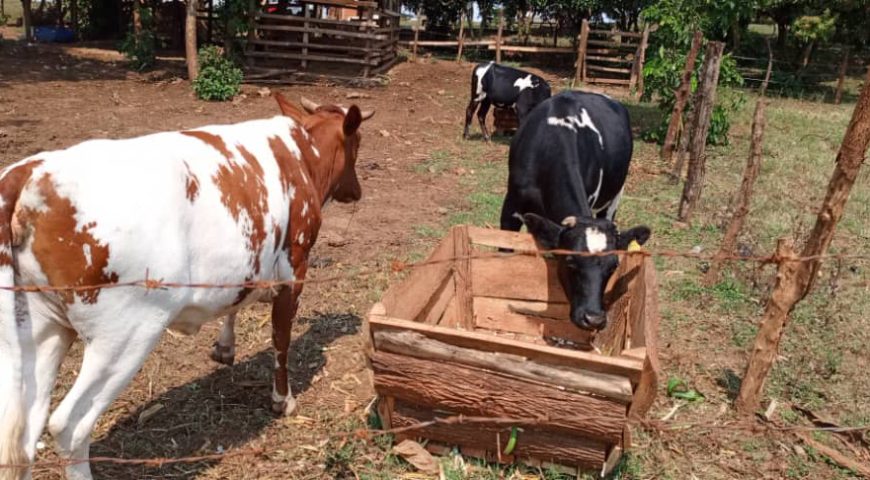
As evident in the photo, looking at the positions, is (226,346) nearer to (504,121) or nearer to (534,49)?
(504,121)

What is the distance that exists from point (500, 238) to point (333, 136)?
132 centimetres

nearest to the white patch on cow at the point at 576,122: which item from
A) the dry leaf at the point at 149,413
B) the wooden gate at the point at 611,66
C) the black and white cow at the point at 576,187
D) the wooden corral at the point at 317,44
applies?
the black and white cow at the point at 576,187

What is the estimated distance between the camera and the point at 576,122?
543 centimetres

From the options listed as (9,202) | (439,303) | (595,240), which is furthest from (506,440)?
(9,202)

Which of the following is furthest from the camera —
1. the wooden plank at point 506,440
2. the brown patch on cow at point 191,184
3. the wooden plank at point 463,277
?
the wooden plank at point 463,277

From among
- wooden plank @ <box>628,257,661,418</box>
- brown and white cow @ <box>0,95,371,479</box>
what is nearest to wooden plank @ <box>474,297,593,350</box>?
wooden plank @ <box>628,257,661,418</box>

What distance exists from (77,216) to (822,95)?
2254 centimetres

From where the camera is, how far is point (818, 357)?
15.3ft

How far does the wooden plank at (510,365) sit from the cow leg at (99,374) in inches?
39.4

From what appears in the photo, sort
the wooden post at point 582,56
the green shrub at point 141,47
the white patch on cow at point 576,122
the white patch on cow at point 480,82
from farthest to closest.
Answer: the wooden post at point 582,56 → the green shrub at point 141,47 → the white patch on cow at point 480,82 → the white patch on cow at point 576,122

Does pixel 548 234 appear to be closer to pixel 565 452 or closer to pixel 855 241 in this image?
pixel 565 452

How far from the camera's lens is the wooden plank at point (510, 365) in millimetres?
2742

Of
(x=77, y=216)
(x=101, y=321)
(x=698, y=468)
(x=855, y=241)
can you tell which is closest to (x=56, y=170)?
(x=77, y=216)

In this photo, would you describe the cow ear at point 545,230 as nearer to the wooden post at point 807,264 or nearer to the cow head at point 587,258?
the cow head at point 587,258
